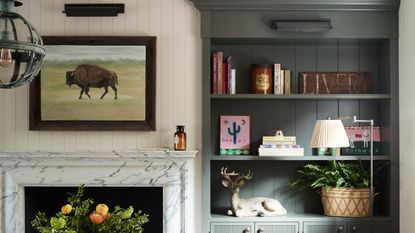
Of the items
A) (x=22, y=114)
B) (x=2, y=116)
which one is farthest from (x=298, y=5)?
(x=2, y=116)

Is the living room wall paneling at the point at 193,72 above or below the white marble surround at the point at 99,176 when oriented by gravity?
above

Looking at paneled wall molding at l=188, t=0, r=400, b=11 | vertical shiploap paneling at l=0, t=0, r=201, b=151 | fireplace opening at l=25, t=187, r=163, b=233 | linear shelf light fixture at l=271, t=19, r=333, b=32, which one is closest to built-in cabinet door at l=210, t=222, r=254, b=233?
fireplace opening at l=25, t=187, r=163, b=233

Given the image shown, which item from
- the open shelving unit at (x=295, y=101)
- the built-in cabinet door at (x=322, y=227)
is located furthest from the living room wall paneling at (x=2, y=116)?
the built-in cabinet door at (x=322, y=227)

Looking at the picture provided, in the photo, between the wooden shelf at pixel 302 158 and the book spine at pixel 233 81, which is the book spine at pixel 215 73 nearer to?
the book spine at pixel 233 81

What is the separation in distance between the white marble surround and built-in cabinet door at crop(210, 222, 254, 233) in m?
0.21

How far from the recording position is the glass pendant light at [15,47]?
2557 millimetres

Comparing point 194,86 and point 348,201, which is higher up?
point 194,86

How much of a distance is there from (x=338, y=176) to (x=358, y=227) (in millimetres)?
400

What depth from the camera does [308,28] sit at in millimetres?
5098

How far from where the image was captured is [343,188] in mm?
5164

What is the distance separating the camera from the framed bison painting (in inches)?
203

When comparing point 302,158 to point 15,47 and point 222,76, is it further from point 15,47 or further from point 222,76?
point 15,47

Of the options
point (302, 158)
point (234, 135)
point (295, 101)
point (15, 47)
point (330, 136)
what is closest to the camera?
point (15, 47)

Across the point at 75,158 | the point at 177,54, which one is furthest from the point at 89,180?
the point at 177,54
